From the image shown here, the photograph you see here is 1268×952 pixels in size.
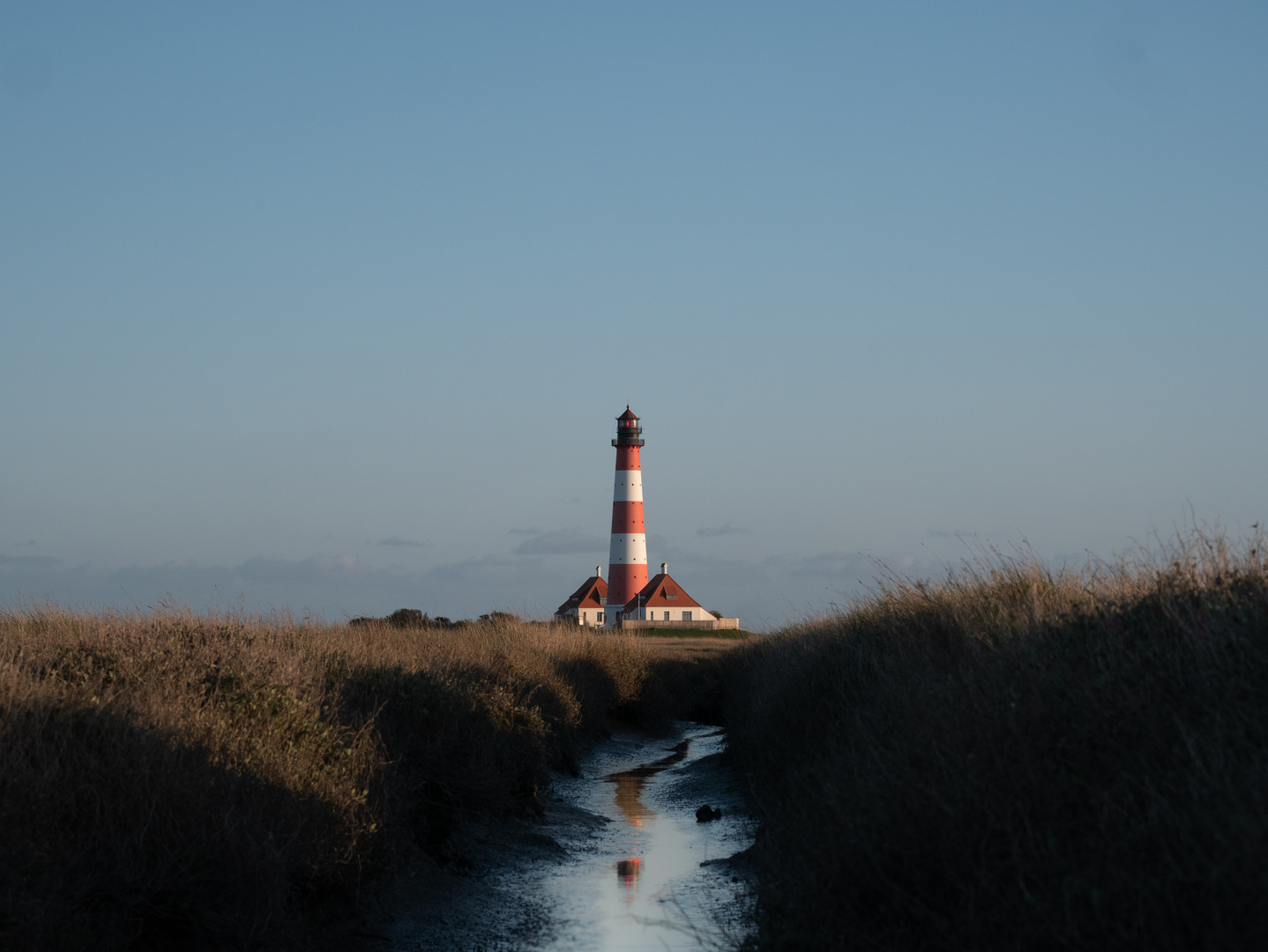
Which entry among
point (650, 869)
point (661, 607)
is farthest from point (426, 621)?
point (661, 607)

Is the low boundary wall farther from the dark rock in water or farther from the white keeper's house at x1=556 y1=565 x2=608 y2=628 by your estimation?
the dark rock in water

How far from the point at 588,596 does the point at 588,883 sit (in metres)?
53.6

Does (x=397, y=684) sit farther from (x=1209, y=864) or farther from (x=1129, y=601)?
(x=1209, y=864)

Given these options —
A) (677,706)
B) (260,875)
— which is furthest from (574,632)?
(260,875)

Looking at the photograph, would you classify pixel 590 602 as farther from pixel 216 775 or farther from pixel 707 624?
pixel 216 775

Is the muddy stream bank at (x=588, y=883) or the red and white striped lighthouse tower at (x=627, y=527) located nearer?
the muddy stream bank at (x=588, y=883)

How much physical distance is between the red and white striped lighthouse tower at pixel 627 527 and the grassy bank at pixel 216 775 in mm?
35220

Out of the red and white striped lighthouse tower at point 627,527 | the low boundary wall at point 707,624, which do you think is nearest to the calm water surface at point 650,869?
the red and white striped lighthouse tower at point 627,527

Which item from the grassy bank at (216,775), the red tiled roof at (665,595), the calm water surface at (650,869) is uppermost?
the red tiled roof at (665,595)

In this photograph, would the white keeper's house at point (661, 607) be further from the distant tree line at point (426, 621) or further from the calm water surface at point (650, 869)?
the calm water surface at point (650, 869)

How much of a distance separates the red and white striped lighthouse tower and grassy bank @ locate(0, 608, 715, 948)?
35.2m

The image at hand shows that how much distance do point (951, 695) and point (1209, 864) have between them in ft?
8.19

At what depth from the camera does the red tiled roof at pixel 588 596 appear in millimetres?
62959

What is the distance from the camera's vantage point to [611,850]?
1162 cm
